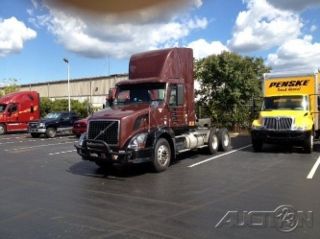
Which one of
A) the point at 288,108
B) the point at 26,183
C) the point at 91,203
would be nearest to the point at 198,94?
the point at 288,108

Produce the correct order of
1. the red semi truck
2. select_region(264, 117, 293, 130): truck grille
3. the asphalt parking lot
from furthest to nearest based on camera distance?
1. the red semi truck
2. select_region(264, 117, 293, 130): truck grille
3. the asphalt parking lot

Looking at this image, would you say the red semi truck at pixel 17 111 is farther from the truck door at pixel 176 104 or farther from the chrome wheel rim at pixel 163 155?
the chrome wheel rim at pixel 163 155

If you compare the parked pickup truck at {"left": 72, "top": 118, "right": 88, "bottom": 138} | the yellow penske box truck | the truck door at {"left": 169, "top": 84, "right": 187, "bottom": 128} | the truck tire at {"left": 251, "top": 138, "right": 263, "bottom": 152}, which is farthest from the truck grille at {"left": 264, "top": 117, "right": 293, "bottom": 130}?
the parked pickup truck at {"left": 72, "top": 118, "right": 88, "bottom": 138}

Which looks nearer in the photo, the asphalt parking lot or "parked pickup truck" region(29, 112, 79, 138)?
the asphalt parking lot

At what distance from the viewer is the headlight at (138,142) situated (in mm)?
10381

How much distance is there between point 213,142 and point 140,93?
3.94 m

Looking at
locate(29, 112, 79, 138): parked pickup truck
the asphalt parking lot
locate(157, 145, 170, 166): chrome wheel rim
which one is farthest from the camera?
locate(29, 112, 79, 138): parked pickup truck

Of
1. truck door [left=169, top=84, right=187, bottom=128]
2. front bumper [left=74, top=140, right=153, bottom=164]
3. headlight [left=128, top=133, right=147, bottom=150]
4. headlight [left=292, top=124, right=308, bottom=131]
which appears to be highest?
truck door [left=169, top=84, right=187, bottom=128]

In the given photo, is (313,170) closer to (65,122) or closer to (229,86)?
(229,86)

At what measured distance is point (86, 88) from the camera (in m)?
62.4

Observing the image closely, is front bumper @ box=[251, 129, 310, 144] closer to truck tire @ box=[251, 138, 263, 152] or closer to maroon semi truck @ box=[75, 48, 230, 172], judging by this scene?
truck tire @ box=[251, 138, 263, 152]

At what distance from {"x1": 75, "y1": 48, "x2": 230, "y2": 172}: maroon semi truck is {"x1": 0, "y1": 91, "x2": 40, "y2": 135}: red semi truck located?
2013cm

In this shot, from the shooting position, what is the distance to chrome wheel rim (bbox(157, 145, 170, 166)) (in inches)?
434

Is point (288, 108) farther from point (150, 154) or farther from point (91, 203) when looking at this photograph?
point (91, 203)
